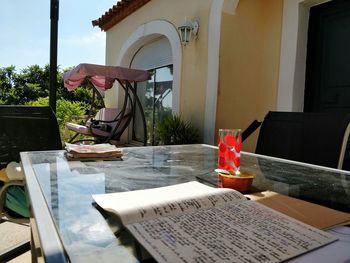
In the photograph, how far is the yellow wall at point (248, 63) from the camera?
4.32 meters

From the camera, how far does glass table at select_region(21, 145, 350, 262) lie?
2.02ft

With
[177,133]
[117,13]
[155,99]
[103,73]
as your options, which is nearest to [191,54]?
[177,133]

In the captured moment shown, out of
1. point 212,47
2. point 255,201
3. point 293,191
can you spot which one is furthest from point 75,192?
point 212,47

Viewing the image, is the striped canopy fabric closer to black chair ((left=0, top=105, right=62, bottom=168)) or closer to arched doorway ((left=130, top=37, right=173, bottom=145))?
arched doorway ((left=130, top=37, right=173, bottom=145))

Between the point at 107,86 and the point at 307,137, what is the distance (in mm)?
5610

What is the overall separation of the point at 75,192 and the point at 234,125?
3.68 m

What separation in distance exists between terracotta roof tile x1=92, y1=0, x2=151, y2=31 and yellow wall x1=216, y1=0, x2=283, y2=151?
2763 mm

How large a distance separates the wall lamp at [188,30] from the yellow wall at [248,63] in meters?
0.68

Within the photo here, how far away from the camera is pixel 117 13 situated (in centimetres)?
759

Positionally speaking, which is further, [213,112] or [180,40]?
[180,40]

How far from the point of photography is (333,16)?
368 cm

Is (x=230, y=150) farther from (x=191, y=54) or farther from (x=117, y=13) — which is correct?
(x=117, y=13)

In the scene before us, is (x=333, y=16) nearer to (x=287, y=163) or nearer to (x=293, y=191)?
(x=287, y=163)

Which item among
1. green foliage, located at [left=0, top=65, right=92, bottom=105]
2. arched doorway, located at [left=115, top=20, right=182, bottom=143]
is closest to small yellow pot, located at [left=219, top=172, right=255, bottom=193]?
arched doorway, located at [left=115, top=20, right=182, bottom=143]
